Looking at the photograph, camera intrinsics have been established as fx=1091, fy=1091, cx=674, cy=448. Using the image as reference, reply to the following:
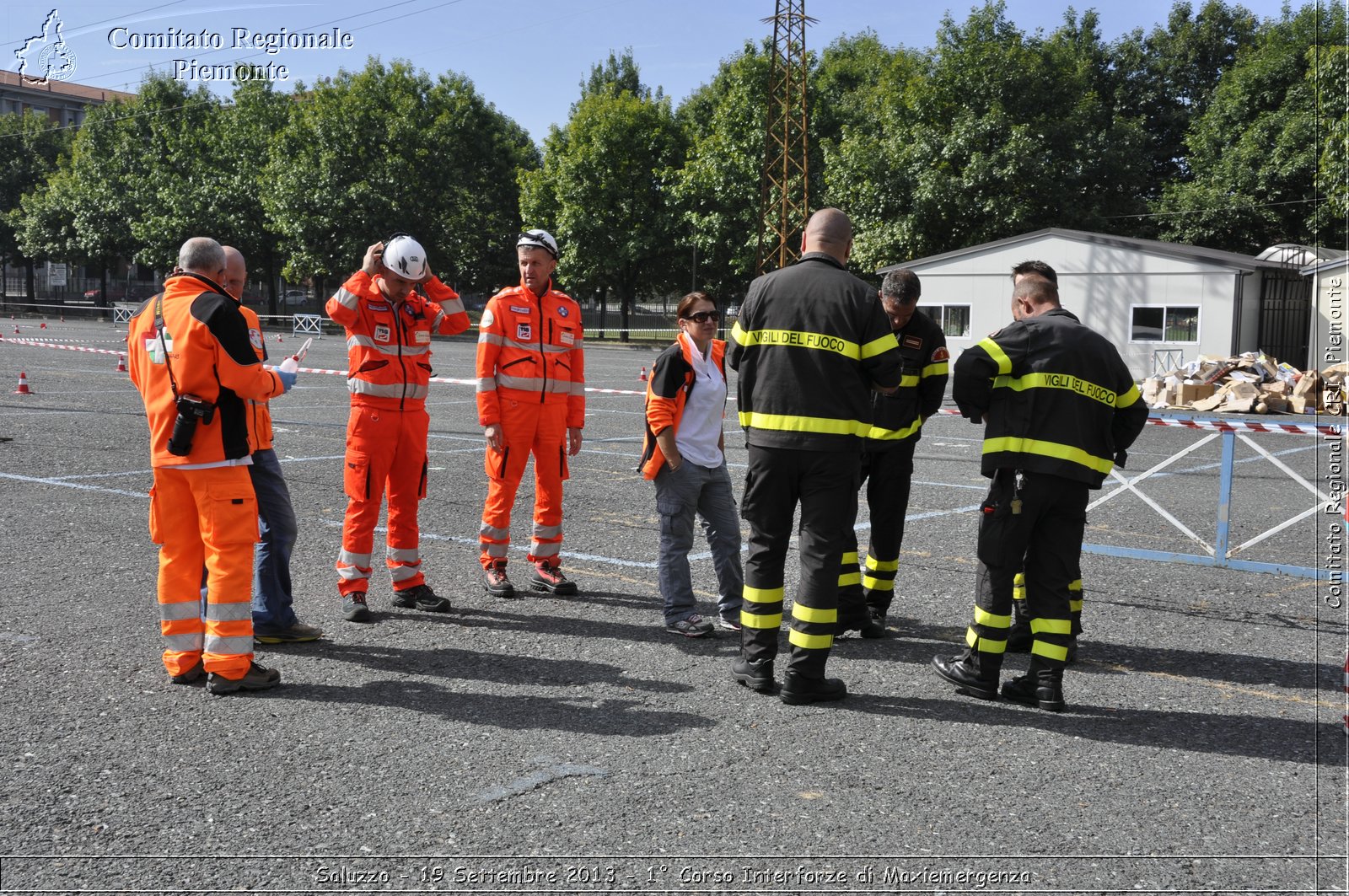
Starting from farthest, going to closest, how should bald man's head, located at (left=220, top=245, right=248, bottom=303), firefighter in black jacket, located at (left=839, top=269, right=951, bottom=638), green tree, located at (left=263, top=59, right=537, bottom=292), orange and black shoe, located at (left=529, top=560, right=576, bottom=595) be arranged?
green tree, located at (left=263, top=59, right=537, bottom=292) < orange and black shoe, located at (left=529, top=560, right=576, bottom=595) < firefighter in black jacket, located at (left=839, top=269, right=951, bottom=638) < bald man's head, located at (left=220, top=245, right=248, bottom=303)

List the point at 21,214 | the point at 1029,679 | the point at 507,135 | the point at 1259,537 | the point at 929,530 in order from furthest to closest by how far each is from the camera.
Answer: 1. the point at 21,214
2. the point at 507,135
3. the point at 929,530
4. the point at 1259,537
5. the point at 1029,679

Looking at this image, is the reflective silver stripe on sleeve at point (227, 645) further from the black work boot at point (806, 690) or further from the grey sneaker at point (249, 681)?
the black work boot at point (806, 690)

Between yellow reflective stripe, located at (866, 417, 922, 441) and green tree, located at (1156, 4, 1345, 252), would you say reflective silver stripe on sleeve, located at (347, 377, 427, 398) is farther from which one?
green tree, located at (1156, 4, 1345, 252)

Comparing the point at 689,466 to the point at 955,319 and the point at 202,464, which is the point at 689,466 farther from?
the point at 955,319

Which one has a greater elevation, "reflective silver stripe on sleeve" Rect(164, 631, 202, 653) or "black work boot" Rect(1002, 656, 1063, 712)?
"reflective silver stripe on sleeve" Rect(164, 631, 202, 653)

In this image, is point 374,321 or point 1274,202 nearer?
point 374,321

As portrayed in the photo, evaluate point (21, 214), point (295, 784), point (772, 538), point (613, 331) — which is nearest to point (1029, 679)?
point (772, 538)

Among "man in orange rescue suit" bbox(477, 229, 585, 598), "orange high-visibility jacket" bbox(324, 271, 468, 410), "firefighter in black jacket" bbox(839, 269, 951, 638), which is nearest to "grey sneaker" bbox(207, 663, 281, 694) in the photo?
"orange high-visibility jacket" bbox(324, 271, 468, 410)

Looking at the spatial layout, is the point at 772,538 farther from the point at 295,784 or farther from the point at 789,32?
the point at 789,32

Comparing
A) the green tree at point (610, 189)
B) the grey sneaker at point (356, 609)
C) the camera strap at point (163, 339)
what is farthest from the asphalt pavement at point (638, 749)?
the green tree at point (610, 189)

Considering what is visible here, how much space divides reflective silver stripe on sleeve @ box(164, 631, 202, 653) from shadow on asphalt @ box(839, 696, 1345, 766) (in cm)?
293

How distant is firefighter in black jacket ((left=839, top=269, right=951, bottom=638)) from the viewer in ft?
19.3

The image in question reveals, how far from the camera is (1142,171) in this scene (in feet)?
140

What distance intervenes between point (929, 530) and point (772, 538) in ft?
14.0
